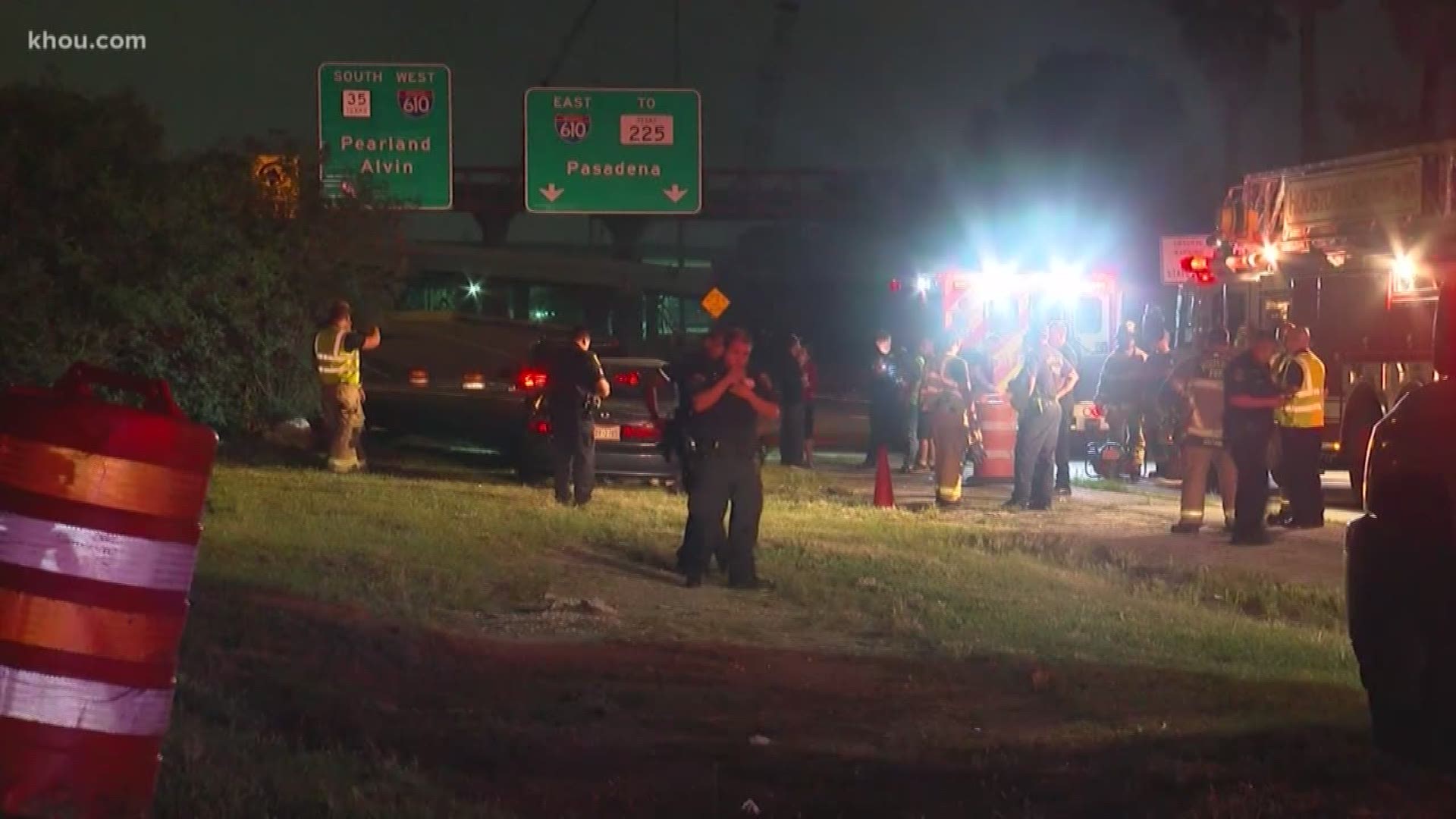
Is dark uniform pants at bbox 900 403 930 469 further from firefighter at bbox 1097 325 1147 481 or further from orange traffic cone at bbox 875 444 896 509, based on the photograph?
orange traffic cone at bbox 875 444 896 509

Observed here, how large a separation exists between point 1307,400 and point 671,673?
25.4ft

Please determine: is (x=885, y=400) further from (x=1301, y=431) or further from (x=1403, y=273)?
(x=1301, y=431)

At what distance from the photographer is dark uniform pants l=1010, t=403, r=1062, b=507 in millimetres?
18422

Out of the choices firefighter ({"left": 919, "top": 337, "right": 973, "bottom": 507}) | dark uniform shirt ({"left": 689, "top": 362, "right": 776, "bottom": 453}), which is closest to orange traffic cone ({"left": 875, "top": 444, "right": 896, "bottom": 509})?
firefighter ({"left": 919, "top": 337, "right": 973, "bottom": 507})

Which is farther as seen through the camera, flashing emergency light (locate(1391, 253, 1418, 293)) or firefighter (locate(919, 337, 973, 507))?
firefighter (locate(919, 337, 973, 507))

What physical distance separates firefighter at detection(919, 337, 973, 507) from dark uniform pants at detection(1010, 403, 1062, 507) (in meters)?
0.54

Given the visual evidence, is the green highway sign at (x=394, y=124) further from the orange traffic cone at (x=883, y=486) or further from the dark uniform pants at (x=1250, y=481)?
the dark uniform pants at (x=1250, y=481)

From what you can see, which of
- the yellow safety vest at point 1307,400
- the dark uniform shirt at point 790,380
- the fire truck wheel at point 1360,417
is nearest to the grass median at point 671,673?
→ the yellow safety vest at point 1307,400

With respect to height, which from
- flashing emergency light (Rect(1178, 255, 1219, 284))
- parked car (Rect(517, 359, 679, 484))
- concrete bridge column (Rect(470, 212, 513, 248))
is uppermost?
concrete bridge column (Rect(470, 212, 513, 248))

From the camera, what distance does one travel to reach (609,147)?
28.9 metres

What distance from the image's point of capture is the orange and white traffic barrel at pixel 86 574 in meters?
5.48

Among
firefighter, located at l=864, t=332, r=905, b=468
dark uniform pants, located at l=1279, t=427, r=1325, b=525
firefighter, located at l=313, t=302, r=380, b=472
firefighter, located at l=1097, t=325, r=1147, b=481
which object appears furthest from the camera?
firefighter, located at l=864, t=332, r=905, b=468

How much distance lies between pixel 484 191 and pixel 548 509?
23.3m

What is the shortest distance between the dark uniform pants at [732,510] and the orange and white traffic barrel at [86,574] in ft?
23.7
